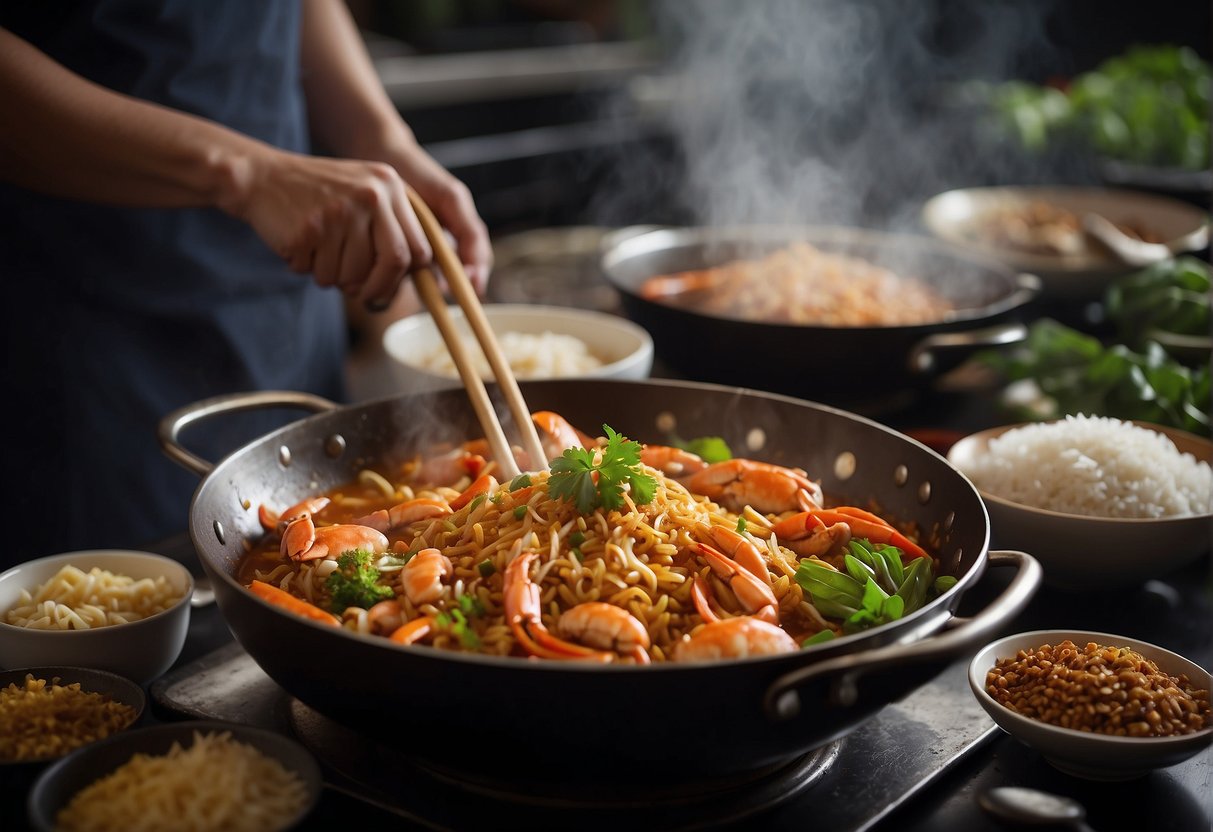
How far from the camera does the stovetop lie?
5.15 ft

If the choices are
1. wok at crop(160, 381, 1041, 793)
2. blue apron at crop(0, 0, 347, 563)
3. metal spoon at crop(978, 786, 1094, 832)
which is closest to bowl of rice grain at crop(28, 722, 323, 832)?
wok at crop(160, 381, 1041, 793)

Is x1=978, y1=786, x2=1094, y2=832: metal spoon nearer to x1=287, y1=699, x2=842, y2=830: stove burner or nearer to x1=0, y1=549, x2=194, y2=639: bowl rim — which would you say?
x1=287, y1=699, x2=842, y2=830: stove burner

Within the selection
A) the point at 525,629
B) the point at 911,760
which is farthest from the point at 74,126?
the point at 911,760

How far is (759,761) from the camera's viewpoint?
1497 millimetres

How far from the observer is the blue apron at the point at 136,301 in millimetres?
2883

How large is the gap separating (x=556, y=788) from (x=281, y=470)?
96 centimetres

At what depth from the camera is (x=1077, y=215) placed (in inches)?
189

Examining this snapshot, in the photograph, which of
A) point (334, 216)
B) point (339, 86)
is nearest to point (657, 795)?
point (334, 216)

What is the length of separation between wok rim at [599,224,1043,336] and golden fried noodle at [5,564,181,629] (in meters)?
1.63

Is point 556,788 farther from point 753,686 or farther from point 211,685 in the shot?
point 211,685

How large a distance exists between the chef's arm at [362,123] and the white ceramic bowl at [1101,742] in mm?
1717

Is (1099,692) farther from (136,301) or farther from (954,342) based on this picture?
(136,301)

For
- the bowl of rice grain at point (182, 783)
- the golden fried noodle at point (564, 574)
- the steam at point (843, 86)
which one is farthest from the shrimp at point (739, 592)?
the steam at point (843, 86)

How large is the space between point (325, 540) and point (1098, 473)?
1.57 metres
